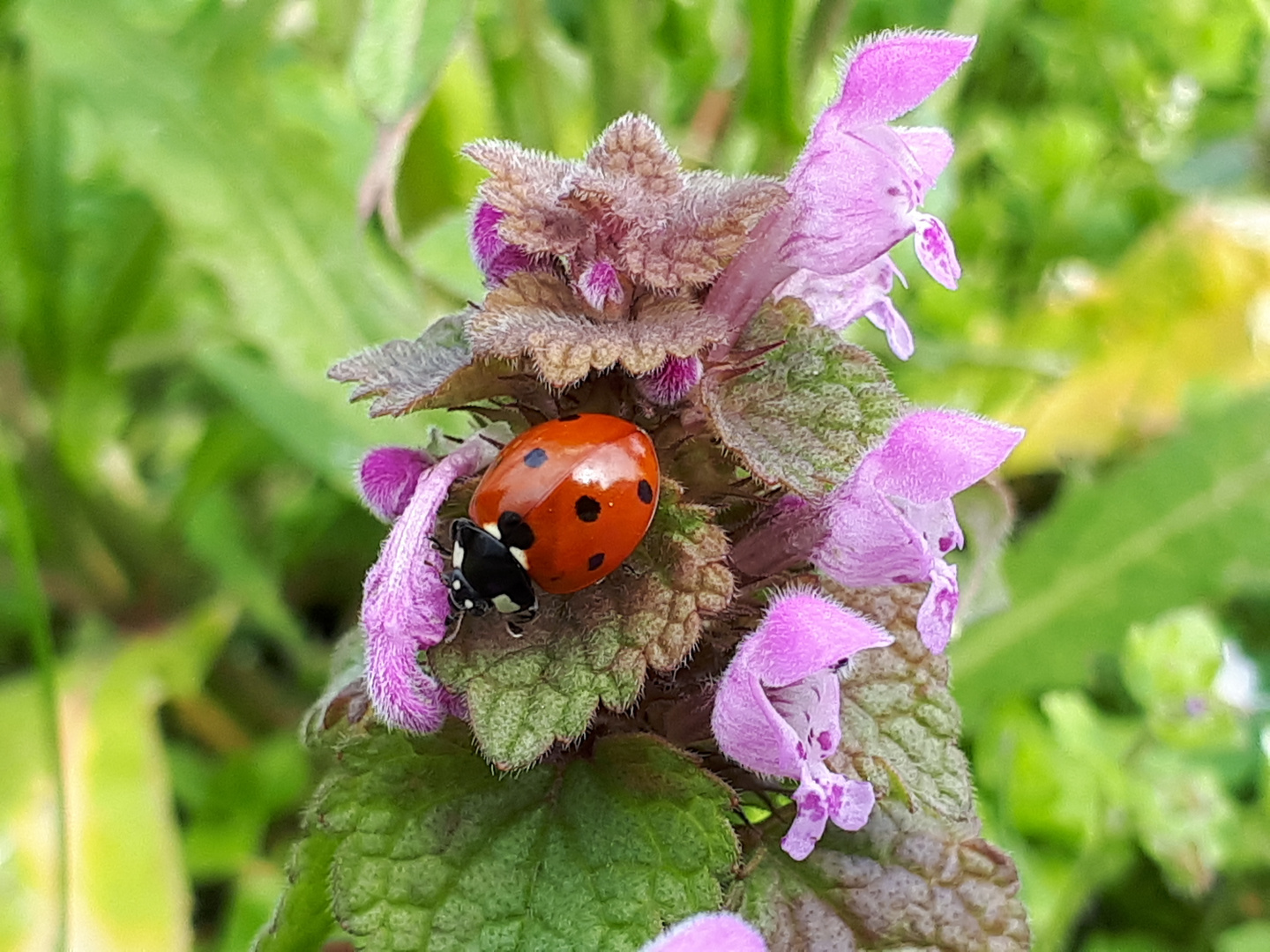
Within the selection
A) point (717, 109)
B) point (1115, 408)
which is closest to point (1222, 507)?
point (1115, 408)

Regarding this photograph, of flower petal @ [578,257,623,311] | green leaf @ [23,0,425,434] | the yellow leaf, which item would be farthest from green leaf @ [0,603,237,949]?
the yellow leaf

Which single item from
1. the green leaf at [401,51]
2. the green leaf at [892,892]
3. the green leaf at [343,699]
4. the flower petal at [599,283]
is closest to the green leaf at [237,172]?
the green leaf at [401,51]

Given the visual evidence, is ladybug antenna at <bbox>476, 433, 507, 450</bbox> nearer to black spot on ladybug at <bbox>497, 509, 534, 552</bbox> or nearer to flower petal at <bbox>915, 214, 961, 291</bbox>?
black spot on ladybug at <bbox>497, 509, 534, 552</bbox>

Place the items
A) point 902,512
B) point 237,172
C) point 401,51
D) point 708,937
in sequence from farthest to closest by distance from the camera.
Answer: point 237,172
point 401,51
point 902,512
point 708,937

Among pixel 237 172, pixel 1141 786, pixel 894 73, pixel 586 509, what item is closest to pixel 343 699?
pixel 586 509

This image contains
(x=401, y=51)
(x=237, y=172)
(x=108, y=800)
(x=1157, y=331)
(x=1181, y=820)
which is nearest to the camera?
(x=401, y=51)

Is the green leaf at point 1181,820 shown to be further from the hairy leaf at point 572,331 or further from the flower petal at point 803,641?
the hairy leaf at point 572,331

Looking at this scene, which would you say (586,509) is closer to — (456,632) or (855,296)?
(456,632)
